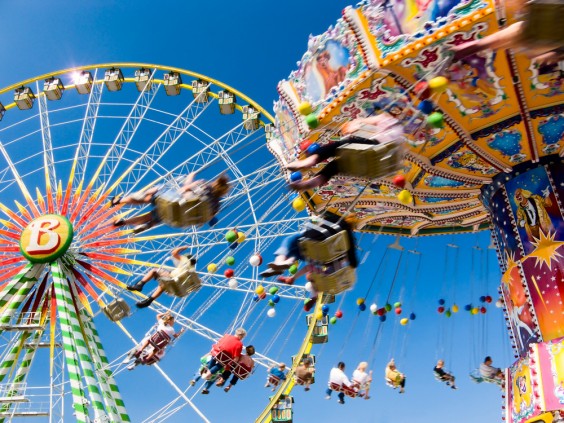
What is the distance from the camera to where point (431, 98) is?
21.9ft

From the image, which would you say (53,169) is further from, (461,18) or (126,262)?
(461,18)

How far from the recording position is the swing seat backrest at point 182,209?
24.2 feet

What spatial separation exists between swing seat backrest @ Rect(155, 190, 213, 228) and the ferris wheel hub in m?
7.56

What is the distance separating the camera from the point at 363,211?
34.8ft

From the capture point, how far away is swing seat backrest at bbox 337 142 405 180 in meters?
5.86

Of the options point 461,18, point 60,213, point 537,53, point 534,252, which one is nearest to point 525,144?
point 534,252

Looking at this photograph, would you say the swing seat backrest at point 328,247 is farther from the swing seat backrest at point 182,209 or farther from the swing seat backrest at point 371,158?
the swing seat backrest at point 182,209

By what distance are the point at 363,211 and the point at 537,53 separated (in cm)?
595

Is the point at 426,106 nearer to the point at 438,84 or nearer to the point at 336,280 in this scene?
the point at 438,84

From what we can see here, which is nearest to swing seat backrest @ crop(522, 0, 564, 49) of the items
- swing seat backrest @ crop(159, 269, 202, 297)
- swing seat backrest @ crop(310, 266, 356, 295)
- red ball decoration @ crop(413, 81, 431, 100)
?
red ball decoration @ crop(413, 81, 431, 100)

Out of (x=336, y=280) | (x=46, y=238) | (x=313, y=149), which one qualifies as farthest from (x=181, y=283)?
(x=46, y=238)

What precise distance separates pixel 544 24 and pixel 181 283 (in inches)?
240

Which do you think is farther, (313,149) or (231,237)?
(231,237)

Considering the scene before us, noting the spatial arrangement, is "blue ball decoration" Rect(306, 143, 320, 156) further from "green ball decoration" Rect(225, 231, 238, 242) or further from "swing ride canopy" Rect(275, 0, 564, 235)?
"green ball decoration" Rect(225, 231, 238, 242)
